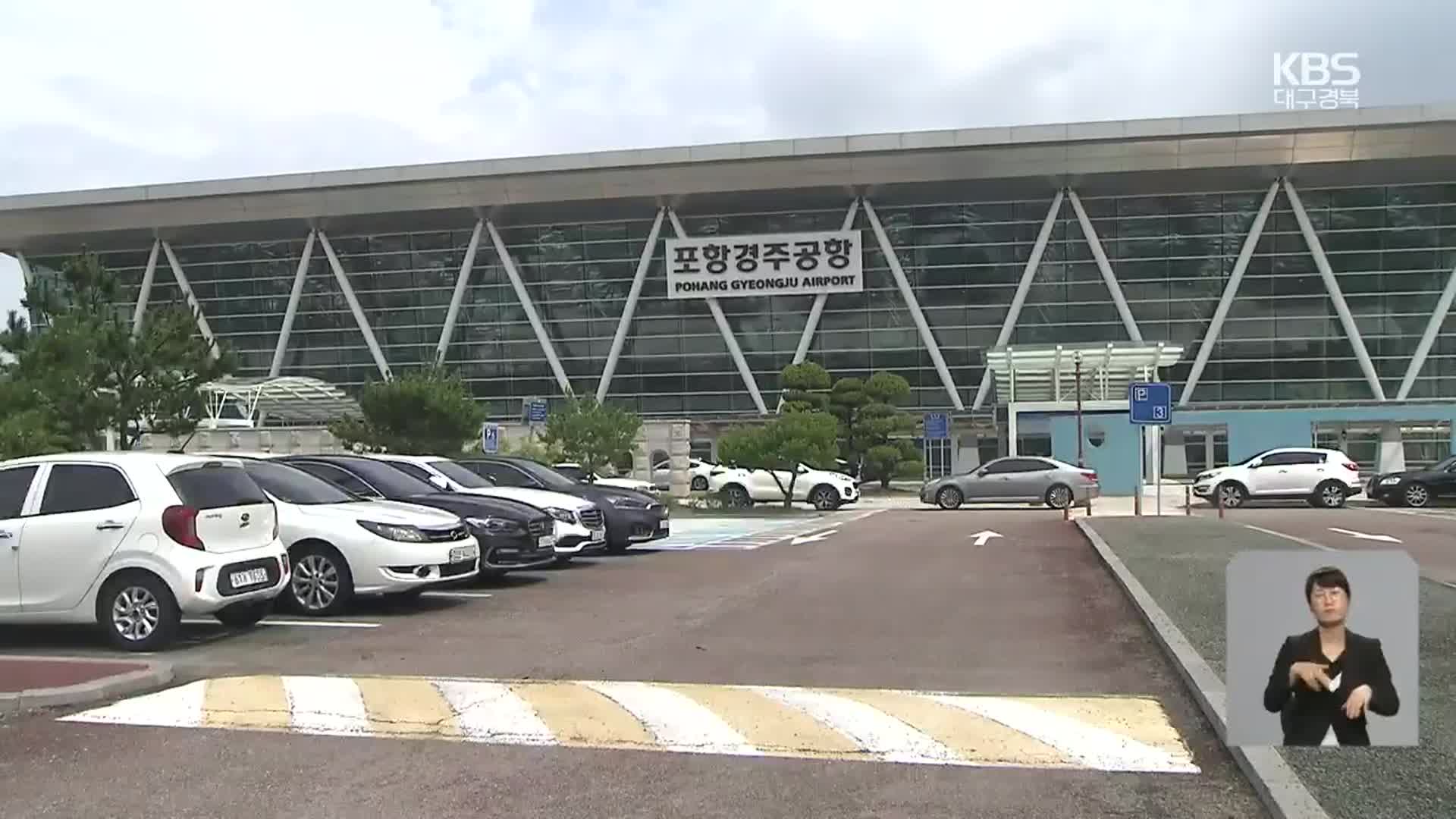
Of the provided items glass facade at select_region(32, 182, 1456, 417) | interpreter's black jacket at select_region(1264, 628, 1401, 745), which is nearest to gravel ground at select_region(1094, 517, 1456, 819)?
interpreter's black jacket at select_region(1264, 628, 1401, 745)

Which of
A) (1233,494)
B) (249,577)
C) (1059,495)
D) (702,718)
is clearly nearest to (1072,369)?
(1233,494)

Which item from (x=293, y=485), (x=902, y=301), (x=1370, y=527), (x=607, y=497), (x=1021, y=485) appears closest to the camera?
(x=293, y=485)

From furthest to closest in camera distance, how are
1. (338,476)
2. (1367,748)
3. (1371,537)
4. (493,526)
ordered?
(1371,537), (338,476), (493,526), (1367,748)

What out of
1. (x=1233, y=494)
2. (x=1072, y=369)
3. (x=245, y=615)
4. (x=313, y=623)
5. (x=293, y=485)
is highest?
(x=1072, y=369)

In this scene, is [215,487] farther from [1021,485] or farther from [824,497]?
[1021,485]

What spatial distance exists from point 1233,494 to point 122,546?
89.9ft

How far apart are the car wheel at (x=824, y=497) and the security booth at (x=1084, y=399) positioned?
885 centimetres

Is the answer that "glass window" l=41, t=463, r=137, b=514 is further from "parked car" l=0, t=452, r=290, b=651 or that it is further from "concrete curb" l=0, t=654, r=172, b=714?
"concrete curb" l=0, t=654, r=172, b=714

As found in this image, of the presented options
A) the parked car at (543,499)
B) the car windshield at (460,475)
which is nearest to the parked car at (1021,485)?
the parked car at (543,499)

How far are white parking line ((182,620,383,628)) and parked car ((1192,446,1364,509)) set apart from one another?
23740mm

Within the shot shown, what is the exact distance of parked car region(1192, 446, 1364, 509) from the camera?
95.8 ft

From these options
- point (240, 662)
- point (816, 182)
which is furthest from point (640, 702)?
point (816, 182)

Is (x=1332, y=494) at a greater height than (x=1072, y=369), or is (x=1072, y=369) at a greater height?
(x=1072, y=369)

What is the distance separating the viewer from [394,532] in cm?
1124
